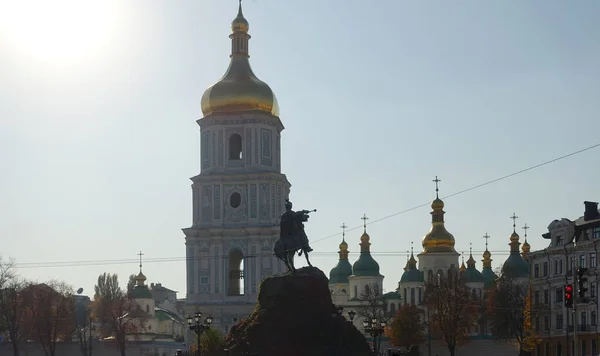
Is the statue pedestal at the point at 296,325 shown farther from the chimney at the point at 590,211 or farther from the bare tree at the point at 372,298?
the bare tree at the point at 372,298

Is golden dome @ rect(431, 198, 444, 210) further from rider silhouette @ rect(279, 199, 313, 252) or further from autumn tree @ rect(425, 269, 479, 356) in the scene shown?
rider silhouette @ rect(279, 199, 313, 252)

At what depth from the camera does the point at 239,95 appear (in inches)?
3858

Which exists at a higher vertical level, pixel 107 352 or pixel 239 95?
pixel 239 95

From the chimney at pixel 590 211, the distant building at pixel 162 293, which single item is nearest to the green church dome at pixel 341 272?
the distant building at pixel 162 293

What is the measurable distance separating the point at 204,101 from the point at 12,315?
21512mm

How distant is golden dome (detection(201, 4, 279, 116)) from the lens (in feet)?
321

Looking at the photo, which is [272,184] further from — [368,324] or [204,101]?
[368,324]

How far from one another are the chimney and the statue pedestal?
27870 mm

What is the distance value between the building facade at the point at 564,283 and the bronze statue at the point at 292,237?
24.1m

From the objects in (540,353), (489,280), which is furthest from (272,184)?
(489,280)

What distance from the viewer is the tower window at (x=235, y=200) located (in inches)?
3834

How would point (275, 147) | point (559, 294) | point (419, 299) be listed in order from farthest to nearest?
point (419, 299)
point (275, 147)
point (559, 294)

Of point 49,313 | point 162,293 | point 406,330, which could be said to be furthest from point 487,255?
point 162,293

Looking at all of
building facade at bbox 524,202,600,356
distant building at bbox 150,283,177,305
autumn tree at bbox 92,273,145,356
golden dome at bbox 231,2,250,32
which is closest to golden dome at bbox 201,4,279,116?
golden dome at bbox 231,2,250,32
